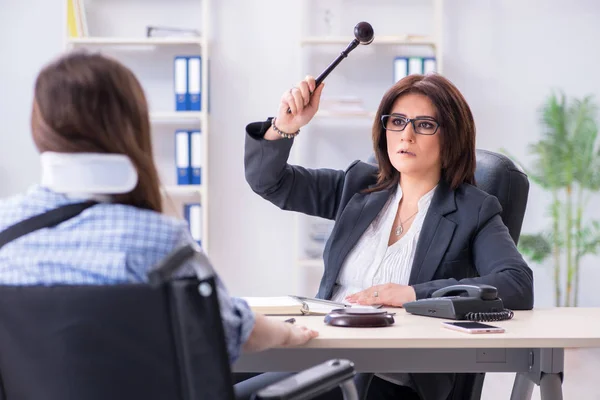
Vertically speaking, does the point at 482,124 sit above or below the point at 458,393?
above

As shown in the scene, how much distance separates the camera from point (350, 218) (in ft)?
7.50

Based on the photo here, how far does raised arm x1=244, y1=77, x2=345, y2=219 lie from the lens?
2311 mm

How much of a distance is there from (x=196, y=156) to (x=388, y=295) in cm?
290

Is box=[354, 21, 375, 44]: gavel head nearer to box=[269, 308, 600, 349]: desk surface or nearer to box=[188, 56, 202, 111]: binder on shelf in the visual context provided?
box=[269, 308, 600, 349]: desk surface

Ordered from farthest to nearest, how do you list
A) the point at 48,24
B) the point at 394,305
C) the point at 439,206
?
the point at 48,24, the point at 439,206, the point at 394,305

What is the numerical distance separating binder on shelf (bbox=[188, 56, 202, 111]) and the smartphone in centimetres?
323

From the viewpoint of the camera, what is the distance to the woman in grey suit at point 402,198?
2074mm

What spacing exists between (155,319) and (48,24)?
428cm

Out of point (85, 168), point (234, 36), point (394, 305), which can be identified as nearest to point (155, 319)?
point (85, 168)

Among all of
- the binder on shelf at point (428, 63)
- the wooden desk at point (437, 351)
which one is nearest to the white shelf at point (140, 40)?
the binder on shelf at point (428, 63)

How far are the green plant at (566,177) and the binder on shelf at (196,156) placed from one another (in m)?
1.94

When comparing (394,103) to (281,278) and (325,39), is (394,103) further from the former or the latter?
(281,278)

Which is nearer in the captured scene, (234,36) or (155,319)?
(155,319)

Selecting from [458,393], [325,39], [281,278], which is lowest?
[281,278]
